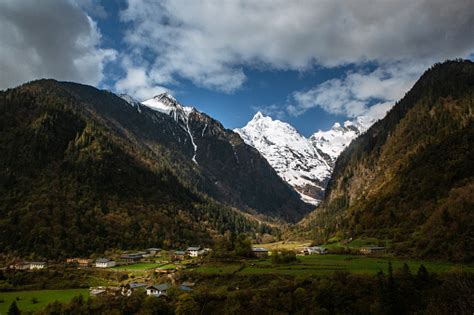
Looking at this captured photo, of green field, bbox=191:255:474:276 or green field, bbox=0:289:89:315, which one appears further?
green field, bbox=191:255:474:276

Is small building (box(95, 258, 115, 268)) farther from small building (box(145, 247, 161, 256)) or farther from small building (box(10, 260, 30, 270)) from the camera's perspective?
small building (box(145, 247, 161, 256))

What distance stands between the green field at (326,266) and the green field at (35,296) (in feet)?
97.9

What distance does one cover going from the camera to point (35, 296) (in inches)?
3450

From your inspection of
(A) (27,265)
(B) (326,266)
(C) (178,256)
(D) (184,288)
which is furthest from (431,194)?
(A) (27,265)

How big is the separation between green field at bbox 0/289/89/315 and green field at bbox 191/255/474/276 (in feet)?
97.9

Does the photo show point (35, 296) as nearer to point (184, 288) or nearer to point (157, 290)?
point (157, 290)

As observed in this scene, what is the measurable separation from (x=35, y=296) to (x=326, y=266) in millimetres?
66515

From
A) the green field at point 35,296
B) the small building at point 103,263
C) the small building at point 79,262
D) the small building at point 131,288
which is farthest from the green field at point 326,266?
the small building at point 79,262

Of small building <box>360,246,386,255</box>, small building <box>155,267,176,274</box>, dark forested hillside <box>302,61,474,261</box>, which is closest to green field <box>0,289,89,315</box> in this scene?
small building <box>155,267,176,274</box>

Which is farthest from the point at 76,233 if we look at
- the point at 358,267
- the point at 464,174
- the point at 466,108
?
the point at 466,108

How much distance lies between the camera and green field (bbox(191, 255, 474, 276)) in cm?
8149

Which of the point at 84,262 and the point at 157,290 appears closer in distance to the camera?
the point at 157,290

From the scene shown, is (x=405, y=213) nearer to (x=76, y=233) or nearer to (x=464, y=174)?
(x=464, y=174)

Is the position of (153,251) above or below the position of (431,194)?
below
